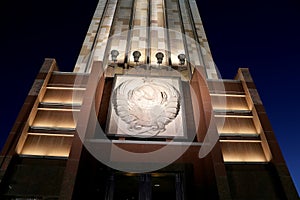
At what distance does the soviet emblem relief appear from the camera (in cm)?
765

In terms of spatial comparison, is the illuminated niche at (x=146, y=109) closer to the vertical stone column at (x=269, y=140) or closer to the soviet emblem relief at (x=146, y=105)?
the soviet emblem relief at (x=146, y=105)

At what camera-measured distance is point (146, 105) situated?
812 cm

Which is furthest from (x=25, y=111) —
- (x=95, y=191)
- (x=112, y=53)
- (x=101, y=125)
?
(x=112, y=53)

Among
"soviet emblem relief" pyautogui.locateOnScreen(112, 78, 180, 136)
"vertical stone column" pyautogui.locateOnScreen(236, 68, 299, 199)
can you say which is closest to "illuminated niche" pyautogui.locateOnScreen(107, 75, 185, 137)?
"soviet emblem relief" pyautogui.locateOnScreen(112, 78, 180, 136)

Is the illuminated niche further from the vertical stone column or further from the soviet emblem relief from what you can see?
the vertical stone column

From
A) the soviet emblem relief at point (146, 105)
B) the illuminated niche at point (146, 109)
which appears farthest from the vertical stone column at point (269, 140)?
the soviet emblem relief at point (146, 105)

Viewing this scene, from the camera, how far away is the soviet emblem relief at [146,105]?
765 centimetres

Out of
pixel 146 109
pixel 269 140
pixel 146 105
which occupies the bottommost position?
pixel 269 140

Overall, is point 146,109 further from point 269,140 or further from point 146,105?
point 269,140

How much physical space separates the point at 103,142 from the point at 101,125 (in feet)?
3.52

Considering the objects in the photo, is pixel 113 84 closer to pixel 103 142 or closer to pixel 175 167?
pixel 103 142

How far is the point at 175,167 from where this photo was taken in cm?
679

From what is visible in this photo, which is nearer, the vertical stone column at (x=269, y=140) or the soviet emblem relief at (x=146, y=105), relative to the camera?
the vertical stone column at (x=269, y=140)

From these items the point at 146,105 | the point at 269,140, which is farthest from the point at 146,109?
the point at 269,140
